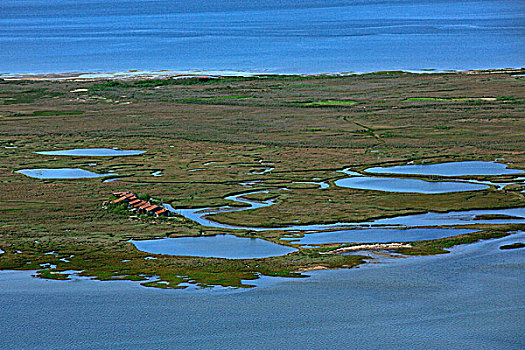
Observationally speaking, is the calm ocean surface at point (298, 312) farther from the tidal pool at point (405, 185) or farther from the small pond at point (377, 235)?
the tidal pool at point (405, 185)

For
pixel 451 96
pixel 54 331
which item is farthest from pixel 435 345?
pixel 451 96

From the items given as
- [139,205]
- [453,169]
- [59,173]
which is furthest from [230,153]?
[139,205]

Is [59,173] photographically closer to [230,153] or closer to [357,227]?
[230,153]

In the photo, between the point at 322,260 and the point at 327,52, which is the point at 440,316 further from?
the point at 327,52

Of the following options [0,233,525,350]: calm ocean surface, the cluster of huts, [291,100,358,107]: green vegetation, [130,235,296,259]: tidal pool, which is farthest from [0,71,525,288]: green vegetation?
[0,233,525,350]: calm ocean surface

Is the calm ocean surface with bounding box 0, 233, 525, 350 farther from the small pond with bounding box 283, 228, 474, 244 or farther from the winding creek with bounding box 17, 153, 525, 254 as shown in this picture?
the winding creek with bounding box 17, 153, 525, 254
